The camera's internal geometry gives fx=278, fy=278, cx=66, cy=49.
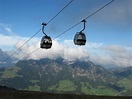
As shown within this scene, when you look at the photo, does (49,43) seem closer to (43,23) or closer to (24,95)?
(43,23)

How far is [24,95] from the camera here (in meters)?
8.41

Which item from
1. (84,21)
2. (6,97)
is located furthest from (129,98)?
(84,21)

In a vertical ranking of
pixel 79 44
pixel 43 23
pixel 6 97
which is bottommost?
pixel 6 97

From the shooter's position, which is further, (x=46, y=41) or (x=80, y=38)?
(x=46, y=41)

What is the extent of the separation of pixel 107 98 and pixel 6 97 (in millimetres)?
3140

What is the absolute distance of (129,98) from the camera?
7715 millimetres

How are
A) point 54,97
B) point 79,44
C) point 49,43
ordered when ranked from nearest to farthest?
point 54,97 < point 79,44 < point 49,43

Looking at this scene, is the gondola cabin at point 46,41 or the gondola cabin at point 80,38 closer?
the gondola cabin at point 80,38

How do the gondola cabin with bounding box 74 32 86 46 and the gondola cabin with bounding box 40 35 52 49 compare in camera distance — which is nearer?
the gondola cabin with bounding box 74 32 86 46

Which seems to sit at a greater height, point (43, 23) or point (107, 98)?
point (43, 23)

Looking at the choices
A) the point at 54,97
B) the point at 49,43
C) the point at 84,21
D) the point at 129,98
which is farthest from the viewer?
the point at 49,43

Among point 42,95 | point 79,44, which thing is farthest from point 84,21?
point 42,95

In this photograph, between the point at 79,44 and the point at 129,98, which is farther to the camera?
the point at 79,44

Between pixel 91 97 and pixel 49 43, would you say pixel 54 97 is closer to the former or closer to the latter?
pixel 91 97
